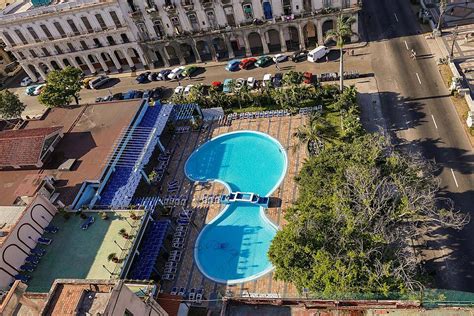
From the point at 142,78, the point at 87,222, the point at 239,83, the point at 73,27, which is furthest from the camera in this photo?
the point at 142,78

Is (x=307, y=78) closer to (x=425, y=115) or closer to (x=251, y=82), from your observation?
(x=251, y=82)

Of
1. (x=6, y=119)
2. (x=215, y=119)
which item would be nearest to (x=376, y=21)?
(x=215, y=119)

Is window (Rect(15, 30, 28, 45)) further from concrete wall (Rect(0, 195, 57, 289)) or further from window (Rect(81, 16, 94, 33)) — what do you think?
concrete wall (Rect(0, 195, 57, 289))

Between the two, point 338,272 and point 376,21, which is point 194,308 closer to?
point 338,272

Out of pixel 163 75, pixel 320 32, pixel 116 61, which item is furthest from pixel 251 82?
pixel 116 61

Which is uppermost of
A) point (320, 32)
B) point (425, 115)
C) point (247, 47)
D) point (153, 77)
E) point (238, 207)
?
point (320, 32)

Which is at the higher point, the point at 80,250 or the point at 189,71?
the point at 80,250

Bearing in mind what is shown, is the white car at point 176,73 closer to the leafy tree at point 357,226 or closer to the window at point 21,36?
the window at point 21,36
